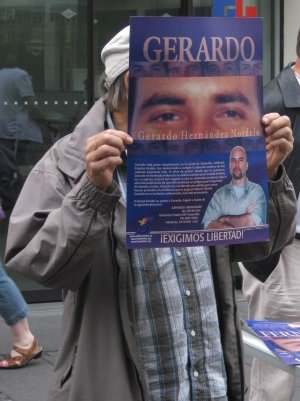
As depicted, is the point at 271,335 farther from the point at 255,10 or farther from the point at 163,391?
the point at 255,10

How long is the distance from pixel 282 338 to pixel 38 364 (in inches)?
147

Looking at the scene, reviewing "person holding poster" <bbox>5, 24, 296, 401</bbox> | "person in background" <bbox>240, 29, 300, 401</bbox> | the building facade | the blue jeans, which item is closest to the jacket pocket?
"person holding poster" <bbox>5, 24, 296, 401</bbox>

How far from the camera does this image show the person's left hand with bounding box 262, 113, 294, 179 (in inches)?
95.4

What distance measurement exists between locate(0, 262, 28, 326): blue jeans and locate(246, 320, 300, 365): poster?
3.27m

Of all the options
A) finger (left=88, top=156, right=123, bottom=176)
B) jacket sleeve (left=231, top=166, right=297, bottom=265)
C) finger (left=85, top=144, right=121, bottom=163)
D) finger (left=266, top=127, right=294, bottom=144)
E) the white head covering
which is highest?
the white head covering

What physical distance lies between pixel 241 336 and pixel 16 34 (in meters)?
5.10

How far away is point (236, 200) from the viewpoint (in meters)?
2.38

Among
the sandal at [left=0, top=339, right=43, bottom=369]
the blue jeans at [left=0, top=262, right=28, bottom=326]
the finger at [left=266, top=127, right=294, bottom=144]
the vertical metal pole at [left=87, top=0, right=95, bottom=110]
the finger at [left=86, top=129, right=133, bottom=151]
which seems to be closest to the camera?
the finger at [left=86, top=129, right=133, bottom=151]

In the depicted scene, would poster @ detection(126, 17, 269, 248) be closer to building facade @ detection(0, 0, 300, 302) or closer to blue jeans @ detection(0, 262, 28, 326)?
blue jeans @ detection(0, 262, 28, 326)

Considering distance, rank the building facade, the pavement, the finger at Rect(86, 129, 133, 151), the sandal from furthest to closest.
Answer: the building facade < the sandal < the pavement < the finger at Rect(86, 129, 133, 151)

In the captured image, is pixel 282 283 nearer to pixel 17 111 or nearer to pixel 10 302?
pixel 10 302

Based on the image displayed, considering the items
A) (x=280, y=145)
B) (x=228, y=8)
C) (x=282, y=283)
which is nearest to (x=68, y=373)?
(x=280, y=145)

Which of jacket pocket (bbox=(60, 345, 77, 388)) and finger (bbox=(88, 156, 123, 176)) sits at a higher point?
finger (bbox=(88, 156, 123, 176))

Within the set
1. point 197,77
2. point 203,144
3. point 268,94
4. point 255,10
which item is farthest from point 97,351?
point 255,10
